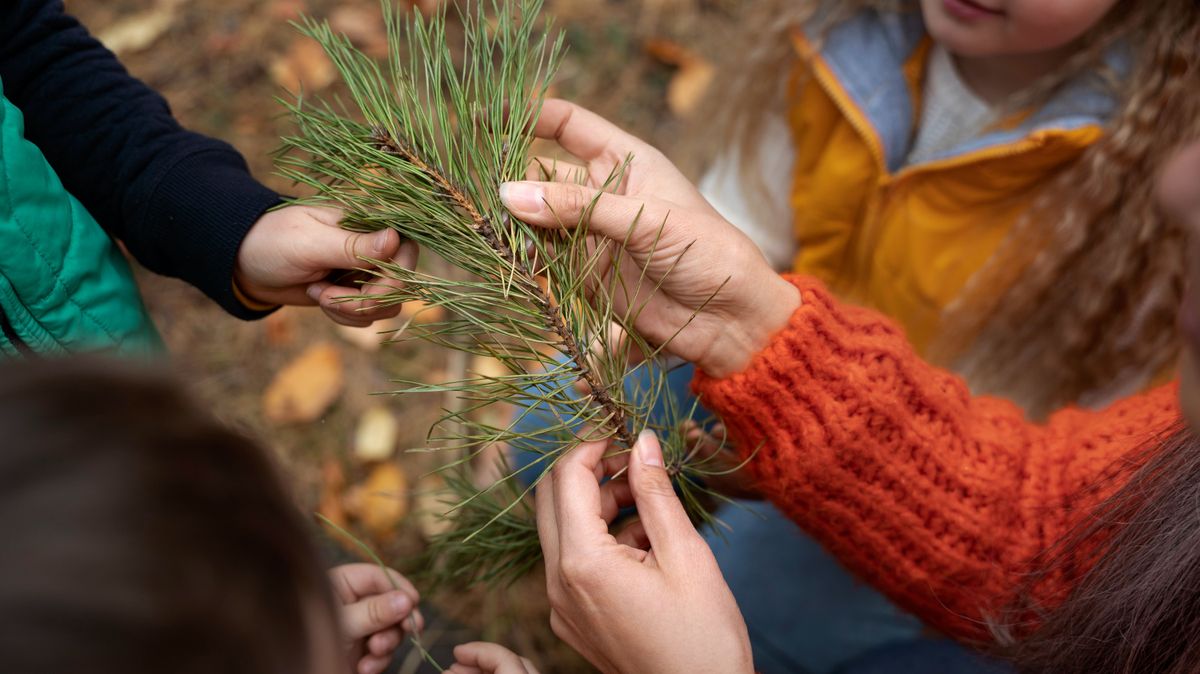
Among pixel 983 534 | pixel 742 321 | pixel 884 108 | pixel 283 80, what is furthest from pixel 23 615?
pixel 283 80

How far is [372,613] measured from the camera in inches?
30.5

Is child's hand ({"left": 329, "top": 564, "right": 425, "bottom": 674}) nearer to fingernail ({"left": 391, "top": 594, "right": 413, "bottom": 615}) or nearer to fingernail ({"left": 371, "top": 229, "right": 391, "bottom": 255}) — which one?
fingernail ({"left": 391, "top": 594, "right": 413, "bottom": 615})

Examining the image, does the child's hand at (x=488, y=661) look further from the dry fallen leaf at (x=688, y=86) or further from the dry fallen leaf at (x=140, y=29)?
the dry fallen leaf at (x=140, y=29)

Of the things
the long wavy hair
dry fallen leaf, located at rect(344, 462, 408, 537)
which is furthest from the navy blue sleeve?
the long wavy hair

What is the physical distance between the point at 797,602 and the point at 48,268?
98 centimetres

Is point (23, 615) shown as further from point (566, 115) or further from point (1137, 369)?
point (1137, 369)

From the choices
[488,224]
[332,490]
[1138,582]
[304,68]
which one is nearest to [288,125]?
[304,68]

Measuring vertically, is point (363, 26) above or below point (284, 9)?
below

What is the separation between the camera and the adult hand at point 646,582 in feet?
2.13

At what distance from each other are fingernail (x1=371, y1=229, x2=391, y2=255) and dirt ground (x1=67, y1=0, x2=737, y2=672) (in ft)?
2.18

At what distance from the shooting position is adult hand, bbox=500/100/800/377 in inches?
27.6

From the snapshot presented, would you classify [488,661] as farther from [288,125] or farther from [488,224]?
[288,125]

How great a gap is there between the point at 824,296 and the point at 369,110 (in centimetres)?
46

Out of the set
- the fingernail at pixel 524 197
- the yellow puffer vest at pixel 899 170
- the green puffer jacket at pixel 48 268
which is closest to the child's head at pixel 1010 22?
the yellow puffer vest at pixel 899 170
